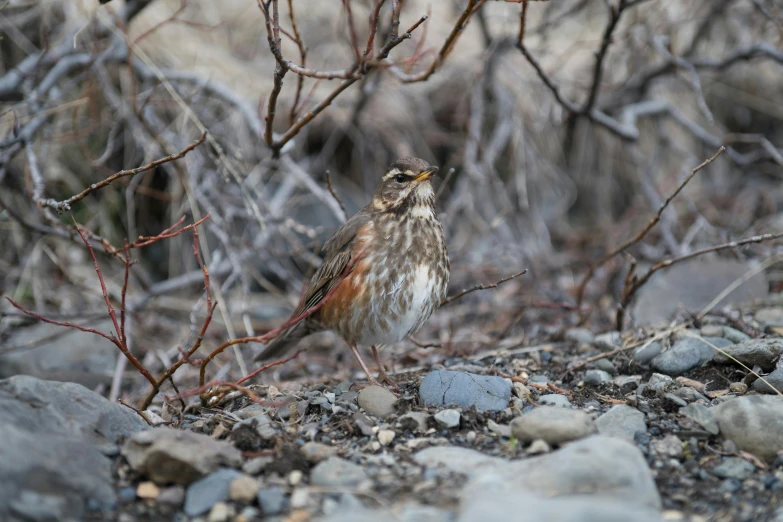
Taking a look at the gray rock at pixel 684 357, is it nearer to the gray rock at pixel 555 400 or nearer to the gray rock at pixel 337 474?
the gray rock at pixel 555 400

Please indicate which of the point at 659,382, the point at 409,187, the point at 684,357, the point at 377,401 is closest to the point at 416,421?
the point at 377,401

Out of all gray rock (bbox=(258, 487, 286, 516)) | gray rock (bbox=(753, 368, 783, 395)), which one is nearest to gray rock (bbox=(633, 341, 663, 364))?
gray rock (bbox=(753, 368, 783, 395))

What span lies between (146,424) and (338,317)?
1466 millimetres

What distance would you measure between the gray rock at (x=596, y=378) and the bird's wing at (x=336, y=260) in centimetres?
162

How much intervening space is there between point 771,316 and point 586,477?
323 centimetres

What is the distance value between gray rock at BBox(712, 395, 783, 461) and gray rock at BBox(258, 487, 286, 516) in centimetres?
201

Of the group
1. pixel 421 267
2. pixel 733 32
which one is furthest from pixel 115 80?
pixel 733 32

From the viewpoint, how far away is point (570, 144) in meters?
9.15

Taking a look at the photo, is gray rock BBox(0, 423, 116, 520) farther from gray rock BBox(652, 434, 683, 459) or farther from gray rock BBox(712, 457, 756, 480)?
gray rock BBox(712, 457, 756, 480)

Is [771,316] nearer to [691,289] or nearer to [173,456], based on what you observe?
[691,289]

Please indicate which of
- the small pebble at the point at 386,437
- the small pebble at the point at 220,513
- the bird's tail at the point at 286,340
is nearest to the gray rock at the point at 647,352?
the small pebble at the point at 386,437

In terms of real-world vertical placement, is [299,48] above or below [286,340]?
above

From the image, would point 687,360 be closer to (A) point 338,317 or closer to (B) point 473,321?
(A) point 338,317

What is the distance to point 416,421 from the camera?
3.59 metres
